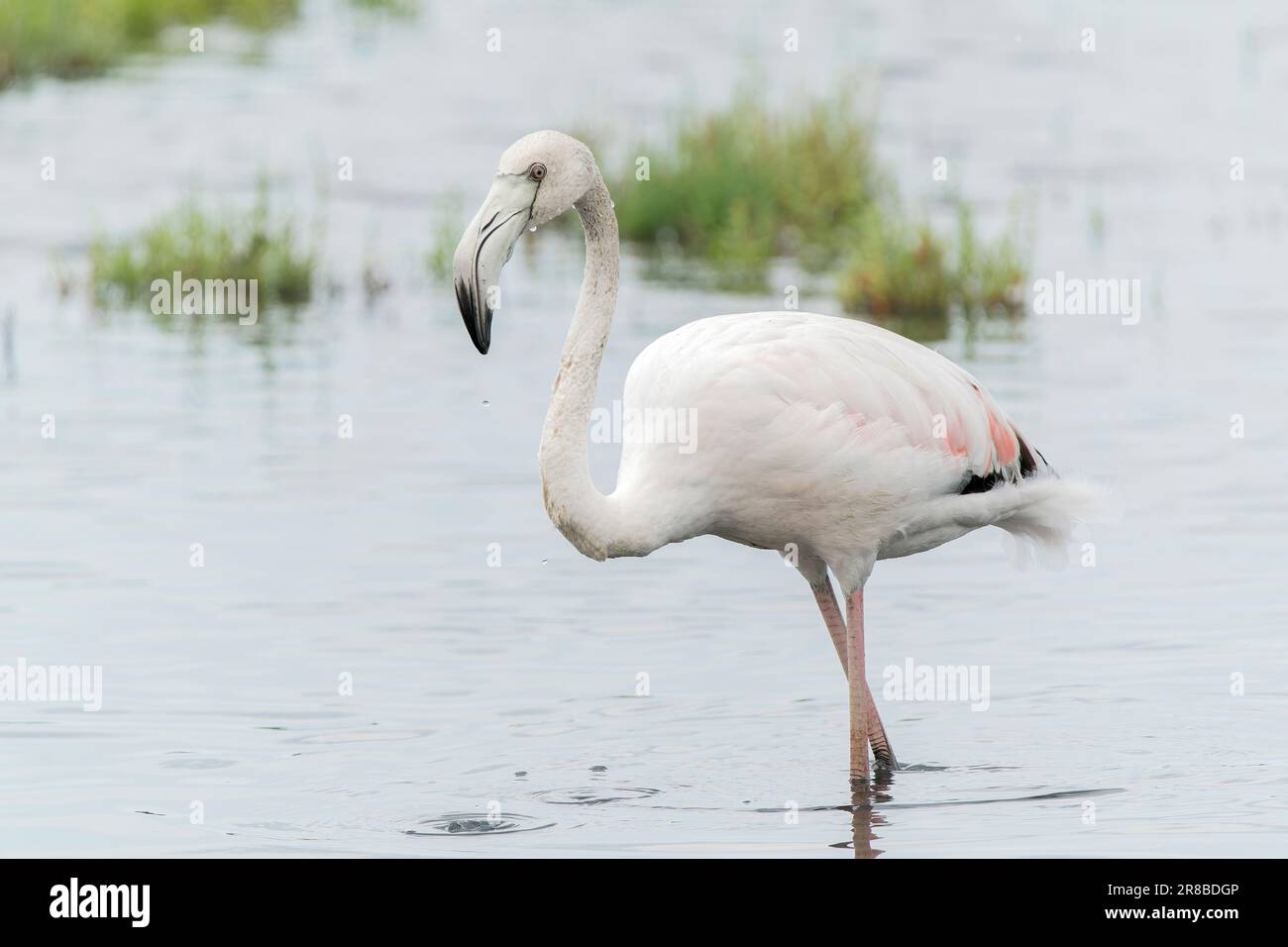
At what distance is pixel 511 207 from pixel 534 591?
319cm

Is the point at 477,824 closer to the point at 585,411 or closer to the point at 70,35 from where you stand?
the point at 585,411

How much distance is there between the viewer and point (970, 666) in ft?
28.8

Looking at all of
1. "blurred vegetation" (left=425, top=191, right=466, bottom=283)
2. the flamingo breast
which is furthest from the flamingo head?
"blurred vegetation" (left=425, top=191, right=466, bottom=283)

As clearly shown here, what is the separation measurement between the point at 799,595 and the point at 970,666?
1.28 metres

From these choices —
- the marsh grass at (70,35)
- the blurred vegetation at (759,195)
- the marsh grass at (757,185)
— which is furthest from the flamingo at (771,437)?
the marsh grass at (70,35)

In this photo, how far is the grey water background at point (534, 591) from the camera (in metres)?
7.30

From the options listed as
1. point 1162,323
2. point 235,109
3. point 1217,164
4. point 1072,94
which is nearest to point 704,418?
point 1162,323

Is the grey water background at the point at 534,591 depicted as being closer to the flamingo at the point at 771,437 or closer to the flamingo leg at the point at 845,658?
the flamingo leg at the point at 845,658

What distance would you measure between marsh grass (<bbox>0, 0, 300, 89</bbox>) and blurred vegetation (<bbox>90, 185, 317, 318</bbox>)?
30.1 feet

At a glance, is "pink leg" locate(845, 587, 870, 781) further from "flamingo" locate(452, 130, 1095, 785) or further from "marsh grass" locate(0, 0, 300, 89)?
"marsh grass" locate(0, 0, 300, 89)

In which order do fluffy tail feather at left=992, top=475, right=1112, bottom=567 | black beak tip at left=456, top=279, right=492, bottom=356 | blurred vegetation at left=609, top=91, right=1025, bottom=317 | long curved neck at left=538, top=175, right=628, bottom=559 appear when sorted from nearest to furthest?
black beak tip at left=456, top=279, right=492, bottom=356 < long curved neck at left=538, top=175, right=628, bottom=559 < fluffy tail feather at left=992, top=475, right=1112, bottom=567 < blurred vegetation at left=609, top=91, right=1025, bottom=317

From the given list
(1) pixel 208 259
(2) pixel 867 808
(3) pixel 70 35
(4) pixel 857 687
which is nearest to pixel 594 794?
(2) pixel 867 808

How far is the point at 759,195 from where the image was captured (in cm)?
1823

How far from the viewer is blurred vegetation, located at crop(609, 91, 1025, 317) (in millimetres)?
17203
